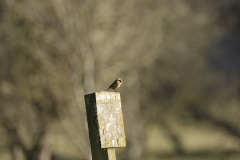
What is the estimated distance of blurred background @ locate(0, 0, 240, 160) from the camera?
55.9ft

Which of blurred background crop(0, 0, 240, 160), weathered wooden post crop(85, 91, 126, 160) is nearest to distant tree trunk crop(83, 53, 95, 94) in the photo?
blurred background crop(0, 0, 240, 160)

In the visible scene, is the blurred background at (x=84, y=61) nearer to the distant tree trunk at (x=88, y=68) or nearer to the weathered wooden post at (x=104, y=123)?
the distant tree trunk at (x=88, y=68)

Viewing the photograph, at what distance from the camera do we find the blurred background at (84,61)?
1703cm


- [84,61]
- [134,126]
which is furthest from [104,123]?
[134,126]

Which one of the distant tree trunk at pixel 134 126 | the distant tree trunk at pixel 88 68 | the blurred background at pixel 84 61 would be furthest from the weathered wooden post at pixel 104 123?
the distant tree trunk at pixel 134 126

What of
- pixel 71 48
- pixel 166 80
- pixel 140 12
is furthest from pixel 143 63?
pixel 166 80

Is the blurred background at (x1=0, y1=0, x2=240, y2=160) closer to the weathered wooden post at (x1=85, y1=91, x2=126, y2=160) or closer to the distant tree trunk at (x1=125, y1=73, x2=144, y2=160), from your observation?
the distant tree trunk at (x1=125, y1=73, x2=144, y2=160)

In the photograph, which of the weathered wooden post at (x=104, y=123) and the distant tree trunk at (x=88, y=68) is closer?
the weathered wooden post at (x=104, y=123)

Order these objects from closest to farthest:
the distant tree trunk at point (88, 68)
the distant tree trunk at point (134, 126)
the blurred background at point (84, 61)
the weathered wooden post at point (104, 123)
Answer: the weathered wooden post at point (104, 123) → the blurred background at point (84, 61) → the distant tree trunk at point (88, 68) → the distant tree trunk at point (134, 126)

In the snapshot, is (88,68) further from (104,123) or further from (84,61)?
(104,123)

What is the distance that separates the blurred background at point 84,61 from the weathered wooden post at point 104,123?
12653 mm

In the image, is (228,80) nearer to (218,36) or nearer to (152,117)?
(218,36)

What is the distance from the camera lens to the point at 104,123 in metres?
4.09

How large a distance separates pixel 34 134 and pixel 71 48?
317cm
